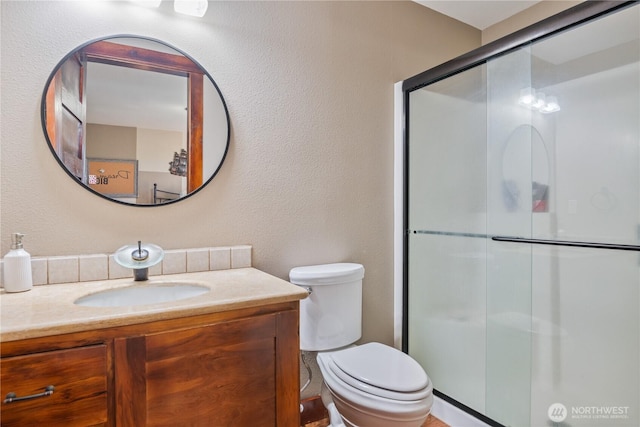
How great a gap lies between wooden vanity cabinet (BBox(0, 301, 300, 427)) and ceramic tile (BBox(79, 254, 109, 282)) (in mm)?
530

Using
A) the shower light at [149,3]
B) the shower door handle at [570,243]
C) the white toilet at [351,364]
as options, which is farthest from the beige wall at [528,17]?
the shower light at [149,3]

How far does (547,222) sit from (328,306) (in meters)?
1.04

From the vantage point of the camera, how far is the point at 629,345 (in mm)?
1463

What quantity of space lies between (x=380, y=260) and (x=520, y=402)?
926 millimetres

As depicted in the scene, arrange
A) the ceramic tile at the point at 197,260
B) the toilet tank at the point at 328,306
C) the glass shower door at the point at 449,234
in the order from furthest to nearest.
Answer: the glass shower door at the point at 449,234 → the toilet tank at the point at 328,306 → the ceramic tile at the point at 197,260

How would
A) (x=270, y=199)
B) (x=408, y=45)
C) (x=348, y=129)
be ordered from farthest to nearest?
(x=408, y=45)
(x=348, y=129)
(x=270, y=199)

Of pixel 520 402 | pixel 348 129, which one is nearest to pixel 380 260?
pixel 348 129

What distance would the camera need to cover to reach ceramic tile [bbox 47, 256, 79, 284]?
4.16 ft

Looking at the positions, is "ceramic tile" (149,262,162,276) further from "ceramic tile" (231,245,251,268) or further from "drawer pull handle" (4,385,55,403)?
"drawer pull handle" (4,385,55,403)

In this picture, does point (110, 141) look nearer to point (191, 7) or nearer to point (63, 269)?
point (63, 269)

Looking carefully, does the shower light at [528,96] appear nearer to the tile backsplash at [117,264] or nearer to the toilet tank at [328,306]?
the toilet tank at [328,306]

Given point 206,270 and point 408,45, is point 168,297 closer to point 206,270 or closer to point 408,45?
point 206,270

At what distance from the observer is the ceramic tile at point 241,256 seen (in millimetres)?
A: 1588

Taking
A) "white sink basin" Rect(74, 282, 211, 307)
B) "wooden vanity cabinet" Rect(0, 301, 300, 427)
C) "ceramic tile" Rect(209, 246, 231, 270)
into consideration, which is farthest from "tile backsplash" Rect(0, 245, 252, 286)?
"wooden vanity cabinet" Rect(0, 301, 300, 427)
